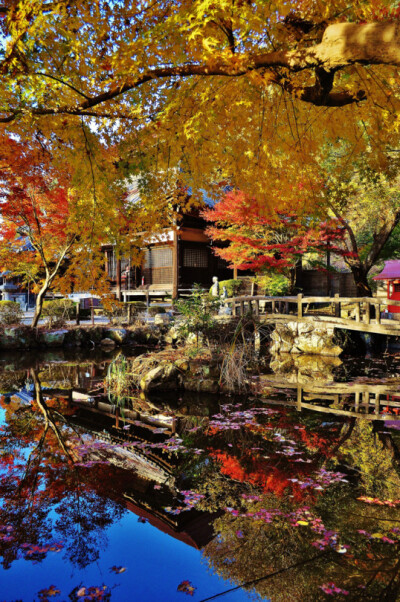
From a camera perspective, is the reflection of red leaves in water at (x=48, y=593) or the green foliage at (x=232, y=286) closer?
the reflection of red leaves in water at (x=48, y=593)

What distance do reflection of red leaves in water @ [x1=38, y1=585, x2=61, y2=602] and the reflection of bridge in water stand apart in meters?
5.75

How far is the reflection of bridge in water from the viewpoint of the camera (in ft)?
25.5

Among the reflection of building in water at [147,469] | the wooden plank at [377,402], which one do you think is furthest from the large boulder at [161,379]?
the wooden plank at [377,402]

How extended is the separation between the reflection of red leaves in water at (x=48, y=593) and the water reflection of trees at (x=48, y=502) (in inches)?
13.0

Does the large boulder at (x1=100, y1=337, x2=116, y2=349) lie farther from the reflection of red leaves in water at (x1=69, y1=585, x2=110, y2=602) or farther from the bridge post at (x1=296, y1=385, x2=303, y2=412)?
the reflection of red leaves in water at (x1=69, y1=585, x2=110, y2=602)

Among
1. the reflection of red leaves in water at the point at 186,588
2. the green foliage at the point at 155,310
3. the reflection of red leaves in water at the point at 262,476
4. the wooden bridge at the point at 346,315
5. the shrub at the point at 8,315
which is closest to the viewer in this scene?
the reflection of red leaves in water at the point at 186,588

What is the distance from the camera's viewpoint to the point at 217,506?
165 inches

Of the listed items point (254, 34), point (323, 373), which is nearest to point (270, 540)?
point (254, 34)

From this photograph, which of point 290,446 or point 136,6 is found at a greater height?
point 136,6

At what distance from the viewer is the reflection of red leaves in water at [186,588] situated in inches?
121

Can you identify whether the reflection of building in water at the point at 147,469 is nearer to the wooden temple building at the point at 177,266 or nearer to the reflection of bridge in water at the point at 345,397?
the reflection of bridge in water at the point at 345,397

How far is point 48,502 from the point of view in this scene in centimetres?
425

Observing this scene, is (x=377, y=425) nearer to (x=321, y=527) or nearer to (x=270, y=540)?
(x=321, y=527)

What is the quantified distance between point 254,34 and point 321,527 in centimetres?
A: 559
